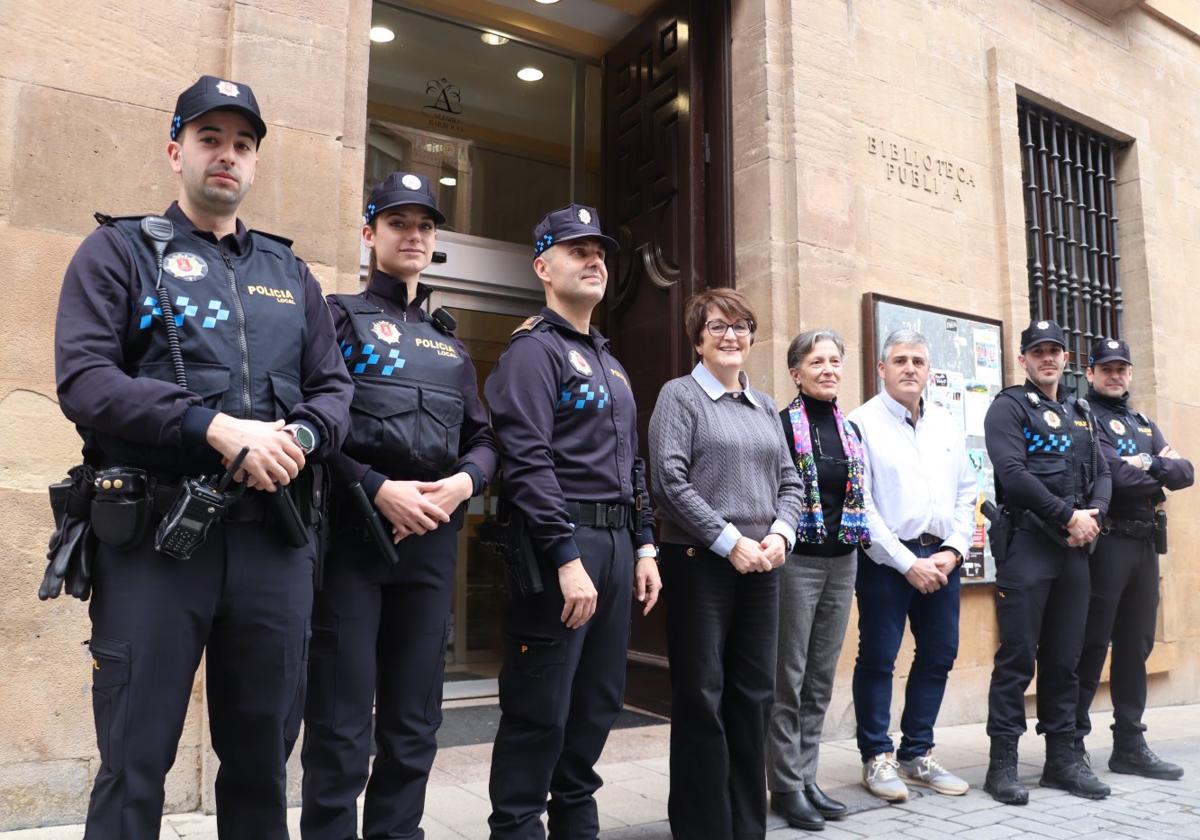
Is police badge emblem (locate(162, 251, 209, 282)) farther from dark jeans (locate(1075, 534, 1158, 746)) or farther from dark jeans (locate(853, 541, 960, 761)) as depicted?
dark jeans (locate(1075, 534, 1158, 746))

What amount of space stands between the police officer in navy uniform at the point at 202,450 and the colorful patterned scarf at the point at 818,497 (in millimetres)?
2199

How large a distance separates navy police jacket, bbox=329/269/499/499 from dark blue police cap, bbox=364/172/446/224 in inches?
8.8

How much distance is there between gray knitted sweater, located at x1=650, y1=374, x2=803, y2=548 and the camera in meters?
3.55

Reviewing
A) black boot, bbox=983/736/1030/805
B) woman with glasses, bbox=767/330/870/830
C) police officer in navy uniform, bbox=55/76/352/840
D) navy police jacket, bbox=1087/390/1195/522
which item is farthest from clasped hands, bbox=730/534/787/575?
navy police jacket, bbox=1087/390/1195/522

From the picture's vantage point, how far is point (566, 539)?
9.84 feet

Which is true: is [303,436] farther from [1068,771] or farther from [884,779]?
[1068,771]

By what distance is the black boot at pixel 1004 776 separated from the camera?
429cm

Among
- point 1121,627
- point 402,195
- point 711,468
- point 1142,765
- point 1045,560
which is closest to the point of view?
point 402,195

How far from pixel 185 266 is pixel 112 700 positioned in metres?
1.04

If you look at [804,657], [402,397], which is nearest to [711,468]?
[804,657]

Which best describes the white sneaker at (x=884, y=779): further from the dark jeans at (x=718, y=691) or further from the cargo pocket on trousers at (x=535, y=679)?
the cargo pocket on trousers at (x=535, y=679)

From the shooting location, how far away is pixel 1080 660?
5.02m

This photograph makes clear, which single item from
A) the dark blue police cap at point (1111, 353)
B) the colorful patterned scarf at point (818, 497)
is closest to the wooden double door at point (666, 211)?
the colorful patterned scarf at point (818, 497)

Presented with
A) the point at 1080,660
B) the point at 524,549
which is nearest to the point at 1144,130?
the point at 1080,660
